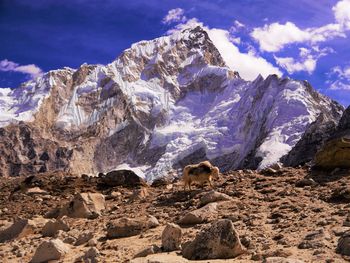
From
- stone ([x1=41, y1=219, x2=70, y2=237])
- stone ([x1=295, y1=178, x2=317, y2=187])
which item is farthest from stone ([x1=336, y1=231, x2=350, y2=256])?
stone ([x1=41, y1=219, x2=70, y2=237])

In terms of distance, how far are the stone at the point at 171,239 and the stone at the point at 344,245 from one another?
333 centimetres

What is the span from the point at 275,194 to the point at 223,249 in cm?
577

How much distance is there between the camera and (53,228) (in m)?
15.5

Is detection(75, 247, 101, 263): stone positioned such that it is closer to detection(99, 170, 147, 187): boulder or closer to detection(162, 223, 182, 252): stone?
detection(162, 223, 182, 252): stone

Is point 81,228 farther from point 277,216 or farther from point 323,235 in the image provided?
point 323,235

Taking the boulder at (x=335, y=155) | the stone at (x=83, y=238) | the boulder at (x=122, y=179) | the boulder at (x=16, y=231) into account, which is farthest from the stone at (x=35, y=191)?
the boulder at (x=335, y=155)

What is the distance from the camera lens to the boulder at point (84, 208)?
17.3 metres

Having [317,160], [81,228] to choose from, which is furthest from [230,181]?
[81,228]

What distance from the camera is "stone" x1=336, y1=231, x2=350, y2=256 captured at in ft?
29.9

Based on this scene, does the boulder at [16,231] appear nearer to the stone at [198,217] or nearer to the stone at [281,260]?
the stone at [198,217]

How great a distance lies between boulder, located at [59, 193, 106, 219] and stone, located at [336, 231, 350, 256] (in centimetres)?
952

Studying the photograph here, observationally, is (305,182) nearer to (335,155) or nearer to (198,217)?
(335,155)

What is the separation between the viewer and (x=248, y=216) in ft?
42.4

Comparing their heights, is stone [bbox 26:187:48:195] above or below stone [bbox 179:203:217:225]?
above
